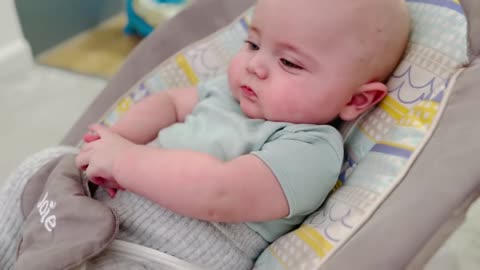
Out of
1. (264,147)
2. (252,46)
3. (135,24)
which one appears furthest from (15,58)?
(264,147)

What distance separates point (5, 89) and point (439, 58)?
156cm

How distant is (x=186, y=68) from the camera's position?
3.54 feet

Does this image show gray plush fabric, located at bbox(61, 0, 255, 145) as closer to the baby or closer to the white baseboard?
the baby

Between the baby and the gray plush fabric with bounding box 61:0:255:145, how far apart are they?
0.88 ft

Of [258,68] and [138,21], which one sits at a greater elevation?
[258,68]

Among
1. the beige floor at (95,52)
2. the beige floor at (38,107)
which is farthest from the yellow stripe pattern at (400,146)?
the beige floor at (95,52)

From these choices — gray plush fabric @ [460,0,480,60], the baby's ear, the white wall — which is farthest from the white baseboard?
gray plush fabric @ [460,0,480,60]

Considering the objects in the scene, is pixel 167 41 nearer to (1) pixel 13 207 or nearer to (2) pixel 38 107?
(1) pixel 13 207

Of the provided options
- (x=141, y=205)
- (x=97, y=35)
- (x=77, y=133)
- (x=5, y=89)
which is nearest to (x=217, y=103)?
(x=141, y=205)

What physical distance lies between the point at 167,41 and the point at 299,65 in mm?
430

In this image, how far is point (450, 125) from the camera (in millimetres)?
720

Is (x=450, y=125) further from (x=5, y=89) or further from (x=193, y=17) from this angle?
(x=5, y=89)

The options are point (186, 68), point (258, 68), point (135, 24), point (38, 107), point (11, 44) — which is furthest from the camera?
point (135, 24)

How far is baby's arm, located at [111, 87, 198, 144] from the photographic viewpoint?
914 mm
